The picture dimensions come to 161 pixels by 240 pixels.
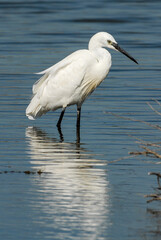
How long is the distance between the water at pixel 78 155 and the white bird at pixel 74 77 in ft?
0.94

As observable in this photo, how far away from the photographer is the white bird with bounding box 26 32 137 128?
10.8m

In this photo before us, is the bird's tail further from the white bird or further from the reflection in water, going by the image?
the reflection in water

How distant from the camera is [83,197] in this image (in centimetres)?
666

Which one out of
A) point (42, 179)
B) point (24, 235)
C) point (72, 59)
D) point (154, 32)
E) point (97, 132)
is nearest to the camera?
point (24, 235)

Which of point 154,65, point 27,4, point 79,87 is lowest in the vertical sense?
point 27,4

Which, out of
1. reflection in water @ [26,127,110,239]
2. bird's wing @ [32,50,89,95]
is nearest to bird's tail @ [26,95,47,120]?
bird's wing @ [32,50,89,95]

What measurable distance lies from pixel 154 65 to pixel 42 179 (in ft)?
28.1

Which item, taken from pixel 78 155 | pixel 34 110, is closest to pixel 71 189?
pixel 78 155

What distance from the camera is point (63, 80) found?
10.9 metres

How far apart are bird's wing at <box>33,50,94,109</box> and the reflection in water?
155 cm

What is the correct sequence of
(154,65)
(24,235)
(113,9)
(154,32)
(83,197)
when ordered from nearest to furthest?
1. (24,235)
2. (83,197)
3. (154,65)
4. (154,32)
5. (113,9)

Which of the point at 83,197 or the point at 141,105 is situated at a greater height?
the point at 83,197

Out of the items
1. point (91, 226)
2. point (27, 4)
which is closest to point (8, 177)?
point (91, 226)

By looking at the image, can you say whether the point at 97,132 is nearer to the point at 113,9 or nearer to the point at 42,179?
the point at 42,179
